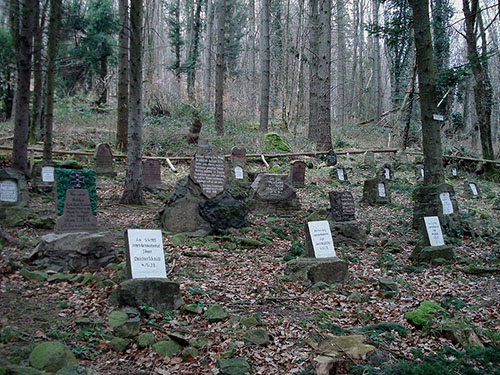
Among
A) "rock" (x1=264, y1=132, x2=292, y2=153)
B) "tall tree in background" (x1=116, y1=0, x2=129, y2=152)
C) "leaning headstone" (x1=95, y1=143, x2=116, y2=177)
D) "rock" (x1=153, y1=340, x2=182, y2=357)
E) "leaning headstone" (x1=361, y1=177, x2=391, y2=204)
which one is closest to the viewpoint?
"rock" (x1=153, y1=340, x2=182, y2=357)

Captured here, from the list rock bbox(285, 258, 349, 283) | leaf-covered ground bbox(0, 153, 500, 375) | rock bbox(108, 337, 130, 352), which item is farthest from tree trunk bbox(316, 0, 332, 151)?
rock bbox(108, 337, 130, 352)

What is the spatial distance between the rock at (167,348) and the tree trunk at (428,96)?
7.44m

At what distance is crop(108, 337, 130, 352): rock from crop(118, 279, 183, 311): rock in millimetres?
635

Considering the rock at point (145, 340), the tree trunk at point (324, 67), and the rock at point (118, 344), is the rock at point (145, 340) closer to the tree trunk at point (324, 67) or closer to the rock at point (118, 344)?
the rock at point (118, 344)

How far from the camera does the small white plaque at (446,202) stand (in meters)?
9.01

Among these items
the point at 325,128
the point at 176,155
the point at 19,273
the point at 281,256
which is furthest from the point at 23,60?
the point at 325,128

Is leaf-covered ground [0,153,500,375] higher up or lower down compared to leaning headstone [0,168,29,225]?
lower down

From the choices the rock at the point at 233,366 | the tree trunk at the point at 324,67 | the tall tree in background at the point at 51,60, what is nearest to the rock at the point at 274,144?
the tree trunk at the point at 324,67

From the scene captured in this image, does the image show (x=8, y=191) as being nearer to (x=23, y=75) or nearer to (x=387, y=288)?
(x=23, y=75)

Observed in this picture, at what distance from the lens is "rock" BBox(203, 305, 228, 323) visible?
4.90 m

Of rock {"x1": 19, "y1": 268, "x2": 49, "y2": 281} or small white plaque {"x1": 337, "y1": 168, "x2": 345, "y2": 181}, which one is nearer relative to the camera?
rock {"x1": 19, "y1": 268, "x2": 49, "y2": 281}

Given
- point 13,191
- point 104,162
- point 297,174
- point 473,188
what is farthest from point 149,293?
point 473,188

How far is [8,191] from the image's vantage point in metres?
8.93

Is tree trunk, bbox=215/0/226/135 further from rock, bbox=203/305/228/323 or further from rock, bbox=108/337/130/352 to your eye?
rock, bbox=108/337/130/352
